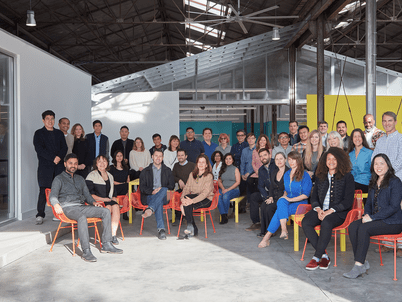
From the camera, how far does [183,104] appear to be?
41.2 feet

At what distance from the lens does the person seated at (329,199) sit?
3.92 meters

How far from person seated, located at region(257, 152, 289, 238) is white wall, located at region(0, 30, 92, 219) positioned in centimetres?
352

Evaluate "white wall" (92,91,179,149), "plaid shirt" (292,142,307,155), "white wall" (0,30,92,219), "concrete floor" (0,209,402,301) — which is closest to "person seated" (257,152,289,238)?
"concrete floor" (0,209,402,301)

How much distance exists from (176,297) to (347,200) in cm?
204

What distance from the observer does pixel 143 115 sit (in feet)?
33.1

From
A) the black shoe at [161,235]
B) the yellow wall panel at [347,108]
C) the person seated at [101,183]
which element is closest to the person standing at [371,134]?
the black shoe at [161,235]

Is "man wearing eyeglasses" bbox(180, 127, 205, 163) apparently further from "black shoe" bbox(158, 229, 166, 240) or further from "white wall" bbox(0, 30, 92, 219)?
"white wall" bbox(0, 30, 92, 219)

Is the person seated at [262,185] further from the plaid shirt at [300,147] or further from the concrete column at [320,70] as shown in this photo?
the concrete column at [320,70]

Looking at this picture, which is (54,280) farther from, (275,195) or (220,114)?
(220,114)

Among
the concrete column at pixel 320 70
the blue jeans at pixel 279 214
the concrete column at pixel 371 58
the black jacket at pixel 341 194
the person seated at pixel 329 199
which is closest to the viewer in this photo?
the person seated at pixel 329 199

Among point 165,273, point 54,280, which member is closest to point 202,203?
point 165,273

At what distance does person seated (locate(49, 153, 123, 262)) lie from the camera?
4.31m

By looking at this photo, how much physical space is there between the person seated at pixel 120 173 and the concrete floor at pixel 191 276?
1.39 meters

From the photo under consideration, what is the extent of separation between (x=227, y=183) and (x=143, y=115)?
4423 mm
